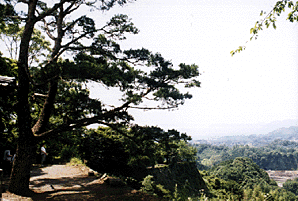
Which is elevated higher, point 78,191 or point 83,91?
point 83,91

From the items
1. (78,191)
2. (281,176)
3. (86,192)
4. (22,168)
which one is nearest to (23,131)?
(22,168)

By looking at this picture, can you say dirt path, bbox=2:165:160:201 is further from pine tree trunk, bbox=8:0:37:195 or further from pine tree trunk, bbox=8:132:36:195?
pine tree trunk, bbox=8:0:37:195

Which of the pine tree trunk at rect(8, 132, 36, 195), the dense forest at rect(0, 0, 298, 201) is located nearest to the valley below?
the dense forest at rect(0, 0, 298, 201)

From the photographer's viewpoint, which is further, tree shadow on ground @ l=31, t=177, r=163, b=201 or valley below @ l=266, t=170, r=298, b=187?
valley below @ l=266, t=170, r=298, b=187

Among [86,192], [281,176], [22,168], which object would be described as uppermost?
[22,168]

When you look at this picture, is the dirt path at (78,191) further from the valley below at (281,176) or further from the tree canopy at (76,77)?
the valley below at (281,176)

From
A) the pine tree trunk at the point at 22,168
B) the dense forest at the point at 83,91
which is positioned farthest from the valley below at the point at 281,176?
the pine tree trunk at the point at 22,168

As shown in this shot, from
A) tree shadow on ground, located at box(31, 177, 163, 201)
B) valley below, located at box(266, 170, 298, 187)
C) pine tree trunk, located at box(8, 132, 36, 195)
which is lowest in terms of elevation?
valley below, located at box(266, 170, 298, 187)

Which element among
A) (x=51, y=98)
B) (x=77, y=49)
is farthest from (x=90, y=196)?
(x=77, y=49)

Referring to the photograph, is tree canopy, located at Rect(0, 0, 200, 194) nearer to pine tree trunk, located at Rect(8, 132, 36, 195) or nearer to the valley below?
pine tree trunk, located at Rect(8, 132, 36, 195)

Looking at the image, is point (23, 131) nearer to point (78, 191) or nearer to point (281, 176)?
point (78, 191)

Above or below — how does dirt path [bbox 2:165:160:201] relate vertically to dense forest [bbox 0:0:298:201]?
below

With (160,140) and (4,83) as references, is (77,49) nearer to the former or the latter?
(4,83)

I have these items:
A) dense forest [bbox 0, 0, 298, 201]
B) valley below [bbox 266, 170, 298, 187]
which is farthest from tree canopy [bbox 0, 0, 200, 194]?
valley below [bbox 266, 170, 298, 187]
